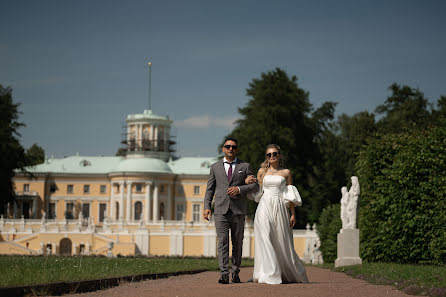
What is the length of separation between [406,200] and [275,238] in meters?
9.89

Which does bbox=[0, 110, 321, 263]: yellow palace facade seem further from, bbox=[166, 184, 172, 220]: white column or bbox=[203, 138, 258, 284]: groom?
bbox=[203, 138, 258, 284]: groom

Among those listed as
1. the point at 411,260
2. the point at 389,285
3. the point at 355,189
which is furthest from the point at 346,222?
the point at 389,285

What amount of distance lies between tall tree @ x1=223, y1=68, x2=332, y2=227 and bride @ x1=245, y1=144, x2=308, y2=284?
4169 centimetres

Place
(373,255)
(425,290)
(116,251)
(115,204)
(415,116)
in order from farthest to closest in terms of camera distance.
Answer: (115,204)
(415,116)
(116,251)
(373,255)
(425,290)

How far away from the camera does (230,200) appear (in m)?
11.9

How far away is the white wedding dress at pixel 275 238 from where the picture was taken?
38.4ft

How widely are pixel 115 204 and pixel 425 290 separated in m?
76.2

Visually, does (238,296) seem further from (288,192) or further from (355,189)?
(355,189)

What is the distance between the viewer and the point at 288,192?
12.2m

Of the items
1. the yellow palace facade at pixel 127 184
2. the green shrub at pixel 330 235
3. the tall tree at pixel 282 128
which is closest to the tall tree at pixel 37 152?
the yellow palace facade at pixel 127 184

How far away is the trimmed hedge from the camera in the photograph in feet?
65.7

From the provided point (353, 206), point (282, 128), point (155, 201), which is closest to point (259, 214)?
point (353, 206)

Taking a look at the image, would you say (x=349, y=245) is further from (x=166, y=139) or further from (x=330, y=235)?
(x=166, y=139)

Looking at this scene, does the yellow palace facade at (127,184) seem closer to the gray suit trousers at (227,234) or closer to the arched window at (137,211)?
the arched window at (137,211)
